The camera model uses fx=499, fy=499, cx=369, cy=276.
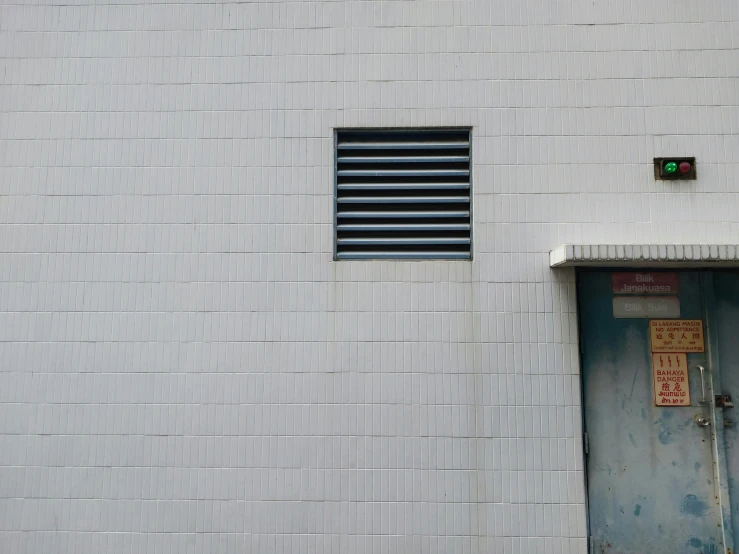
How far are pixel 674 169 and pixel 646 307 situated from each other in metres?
1.02

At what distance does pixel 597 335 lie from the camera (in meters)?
3.64

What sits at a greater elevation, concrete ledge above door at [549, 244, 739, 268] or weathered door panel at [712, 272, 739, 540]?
concrete ledge above door at [549, 244, 739, 268]

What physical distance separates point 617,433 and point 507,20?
10.4 feet

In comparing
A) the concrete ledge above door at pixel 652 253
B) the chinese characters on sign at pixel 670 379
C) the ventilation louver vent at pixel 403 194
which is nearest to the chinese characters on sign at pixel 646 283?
the concrete ledge above door at pixel 652 253

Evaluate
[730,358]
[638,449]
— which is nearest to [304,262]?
[638,449]

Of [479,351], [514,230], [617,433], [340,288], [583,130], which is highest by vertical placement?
[583,130]

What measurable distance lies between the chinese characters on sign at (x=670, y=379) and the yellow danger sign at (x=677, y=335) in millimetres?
59

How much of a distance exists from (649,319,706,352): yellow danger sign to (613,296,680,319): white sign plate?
0.22ft

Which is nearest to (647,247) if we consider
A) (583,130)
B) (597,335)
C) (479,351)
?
(597,335)

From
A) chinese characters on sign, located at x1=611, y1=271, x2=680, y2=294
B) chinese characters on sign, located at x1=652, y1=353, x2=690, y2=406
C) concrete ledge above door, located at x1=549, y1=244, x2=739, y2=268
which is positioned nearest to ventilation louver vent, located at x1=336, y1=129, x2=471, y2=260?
concrete ledge above door, located at x1=549, y1=244, x2=739, y2=268

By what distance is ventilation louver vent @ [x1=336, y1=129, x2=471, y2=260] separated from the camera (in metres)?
3.75

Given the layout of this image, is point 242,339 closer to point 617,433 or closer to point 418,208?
point 418,208

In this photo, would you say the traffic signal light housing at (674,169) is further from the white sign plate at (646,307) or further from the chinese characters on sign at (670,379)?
the chinese characters on sign at (670,379)

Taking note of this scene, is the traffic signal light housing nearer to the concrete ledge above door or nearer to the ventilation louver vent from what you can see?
the concrete ledge above door
